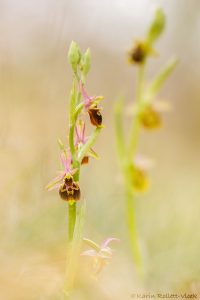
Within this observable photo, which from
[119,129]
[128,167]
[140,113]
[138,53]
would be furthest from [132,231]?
[138,53]

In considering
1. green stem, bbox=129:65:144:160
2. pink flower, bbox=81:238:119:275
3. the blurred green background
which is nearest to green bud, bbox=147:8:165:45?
green stem, bbox=129:65:144:160

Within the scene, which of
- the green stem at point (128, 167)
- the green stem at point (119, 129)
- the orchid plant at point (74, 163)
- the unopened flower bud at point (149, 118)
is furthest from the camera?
the unopened flower bud at point (149, 118)

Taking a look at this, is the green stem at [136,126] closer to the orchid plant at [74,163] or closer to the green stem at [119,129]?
the green stem at [119,129]

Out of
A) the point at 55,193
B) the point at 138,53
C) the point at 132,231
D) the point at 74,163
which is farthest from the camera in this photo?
the point at 55,193

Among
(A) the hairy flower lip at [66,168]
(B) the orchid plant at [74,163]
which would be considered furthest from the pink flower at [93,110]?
(A) the hairy flower lip at [66,168]

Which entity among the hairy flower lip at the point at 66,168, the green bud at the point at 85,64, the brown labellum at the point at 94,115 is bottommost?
the hairy flower lip at the point at 66,168

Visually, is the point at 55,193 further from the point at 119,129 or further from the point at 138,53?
the point at 138,53

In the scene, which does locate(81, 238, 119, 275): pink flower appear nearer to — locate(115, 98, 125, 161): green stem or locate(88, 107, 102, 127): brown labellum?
locate(88, 107, 102, 127): brown labellum
